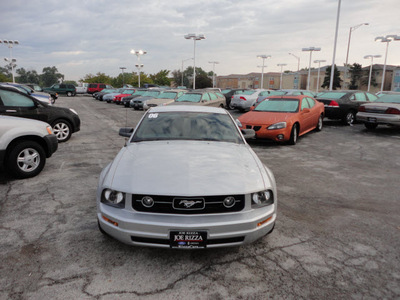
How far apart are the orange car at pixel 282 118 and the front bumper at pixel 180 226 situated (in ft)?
21.4

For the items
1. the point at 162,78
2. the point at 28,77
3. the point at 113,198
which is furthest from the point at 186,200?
the point at 28,77

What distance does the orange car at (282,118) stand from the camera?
9117 millimetres

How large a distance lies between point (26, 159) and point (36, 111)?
3.01m

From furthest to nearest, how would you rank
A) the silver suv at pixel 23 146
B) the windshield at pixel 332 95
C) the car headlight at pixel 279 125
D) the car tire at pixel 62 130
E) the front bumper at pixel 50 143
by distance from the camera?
1. the windshield at pixel 332 95
2. the car tire at pixel 62 130
3. the car headlight at pixel 279 125
4. the front bumper at pixel 50 143
5. the silver suv at pixel 23 146

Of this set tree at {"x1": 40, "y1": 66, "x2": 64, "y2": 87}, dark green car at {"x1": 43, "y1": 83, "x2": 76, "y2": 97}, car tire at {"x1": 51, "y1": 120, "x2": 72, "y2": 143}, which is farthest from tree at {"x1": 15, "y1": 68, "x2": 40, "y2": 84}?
car tire at {"x1": 51, "y1": 120, "x2": 72, "y2": 143}

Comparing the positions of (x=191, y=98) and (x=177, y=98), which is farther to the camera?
(x=177, y=98)

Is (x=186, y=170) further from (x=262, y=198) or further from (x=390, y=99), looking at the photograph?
(x=390, y=99)

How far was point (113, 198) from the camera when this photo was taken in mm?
2982

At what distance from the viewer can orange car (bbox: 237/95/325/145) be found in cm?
912

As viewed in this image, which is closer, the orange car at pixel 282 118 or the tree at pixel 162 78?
the orange car at pixel 282 118

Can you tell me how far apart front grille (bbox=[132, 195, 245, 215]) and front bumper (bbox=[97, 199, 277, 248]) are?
0.05 m

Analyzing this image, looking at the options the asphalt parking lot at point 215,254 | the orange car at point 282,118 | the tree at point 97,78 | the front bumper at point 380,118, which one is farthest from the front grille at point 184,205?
the tree at point 97,78

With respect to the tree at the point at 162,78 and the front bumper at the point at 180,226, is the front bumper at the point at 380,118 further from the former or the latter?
the tree at the point at 162,78

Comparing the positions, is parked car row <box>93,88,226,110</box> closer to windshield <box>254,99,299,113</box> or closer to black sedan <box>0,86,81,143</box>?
windshield <box>254,99,299,113</box>
